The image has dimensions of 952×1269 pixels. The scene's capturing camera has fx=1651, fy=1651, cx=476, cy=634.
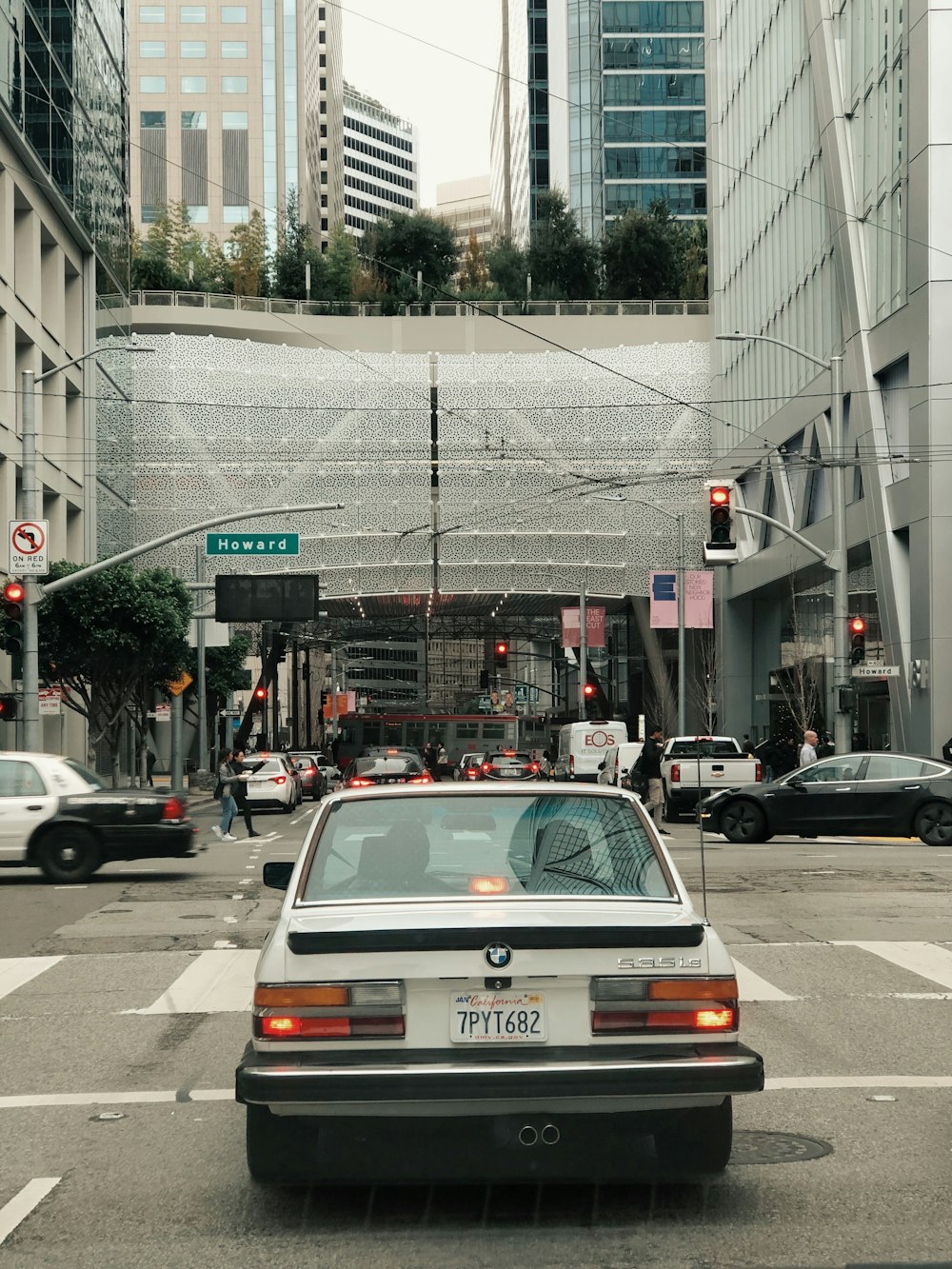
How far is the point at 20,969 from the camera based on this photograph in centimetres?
1254

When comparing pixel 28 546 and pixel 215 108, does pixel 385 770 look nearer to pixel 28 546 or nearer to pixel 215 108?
pixel 28 546

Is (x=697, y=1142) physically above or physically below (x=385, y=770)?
below

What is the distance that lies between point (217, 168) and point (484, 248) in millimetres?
36043

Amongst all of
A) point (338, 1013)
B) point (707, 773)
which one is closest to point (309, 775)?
point (707, 773)

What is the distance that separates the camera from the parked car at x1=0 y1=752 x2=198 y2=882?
770 inches

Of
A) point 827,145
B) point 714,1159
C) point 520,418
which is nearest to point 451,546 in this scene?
point 520,418

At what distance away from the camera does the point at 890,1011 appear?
1019 centimetres

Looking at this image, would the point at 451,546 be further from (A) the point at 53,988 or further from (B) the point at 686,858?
(A) the point at 53,988

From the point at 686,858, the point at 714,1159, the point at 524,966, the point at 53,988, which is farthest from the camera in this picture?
the point at 686,858

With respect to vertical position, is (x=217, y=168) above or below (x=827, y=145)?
above

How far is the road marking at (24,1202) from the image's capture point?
5840 millimetres

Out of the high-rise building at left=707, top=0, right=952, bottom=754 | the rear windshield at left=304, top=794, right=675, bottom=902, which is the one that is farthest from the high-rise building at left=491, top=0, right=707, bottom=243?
the rear windshield at left=304, top=794, right=675, bottom=902

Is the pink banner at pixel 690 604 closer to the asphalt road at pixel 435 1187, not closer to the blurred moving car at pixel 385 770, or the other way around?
the blurred moving car at pixel 385 770

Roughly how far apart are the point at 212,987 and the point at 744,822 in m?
15.7
